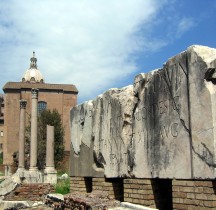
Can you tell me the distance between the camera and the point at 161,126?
604cm

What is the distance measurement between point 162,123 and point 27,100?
163 feet

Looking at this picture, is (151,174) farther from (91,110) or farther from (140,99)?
(91,110)

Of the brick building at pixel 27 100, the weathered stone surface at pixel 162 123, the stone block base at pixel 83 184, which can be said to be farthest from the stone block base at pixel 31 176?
the brick building at pixel 27 100

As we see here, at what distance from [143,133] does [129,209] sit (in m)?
1.34

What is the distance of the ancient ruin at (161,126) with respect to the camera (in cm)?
511

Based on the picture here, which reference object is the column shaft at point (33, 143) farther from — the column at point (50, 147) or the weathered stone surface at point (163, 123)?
the weathered stone surface at point (163, 123)

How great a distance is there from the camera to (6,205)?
39.4ft

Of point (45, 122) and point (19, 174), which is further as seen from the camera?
point (45, 122)

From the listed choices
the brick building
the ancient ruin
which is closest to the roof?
the brick building

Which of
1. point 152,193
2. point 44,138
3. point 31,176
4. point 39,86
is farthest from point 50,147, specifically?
point 39,86

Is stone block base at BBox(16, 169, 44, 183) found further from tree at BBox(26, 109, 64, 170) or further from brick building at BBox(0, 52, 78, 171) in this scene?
brick building at BBox(0, 52, 78, 171)

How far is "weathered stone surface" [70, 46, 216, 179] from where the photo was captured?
201 inches

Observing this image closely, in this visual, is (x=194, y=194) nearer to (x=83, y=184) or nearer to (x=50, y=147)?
(x=83, y=184)

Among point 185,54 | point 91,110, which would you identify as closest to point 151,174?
point 185,54
